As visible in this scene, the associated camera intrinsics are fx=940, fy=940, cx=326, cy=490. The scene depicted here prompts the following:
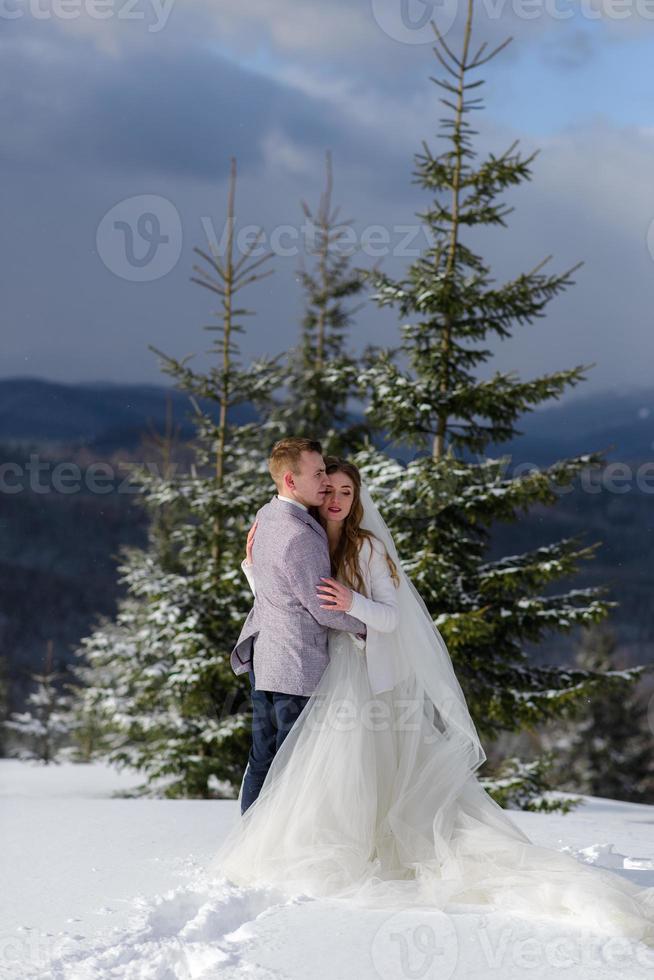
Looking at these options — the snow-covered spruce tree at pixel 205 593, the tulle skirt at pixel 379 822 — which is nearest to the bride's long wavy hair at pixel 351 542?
the tulle skirt at pixel 379 822

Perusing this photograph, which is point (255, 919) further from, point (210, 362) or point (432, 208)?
point (210, 362)

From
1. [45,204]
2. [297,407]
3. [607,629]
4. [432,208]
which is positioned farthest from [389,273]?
[45,204]

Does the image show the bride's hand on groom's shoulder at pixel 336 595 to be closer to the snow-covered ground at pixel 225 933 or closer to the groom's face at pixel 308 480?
the groom's face at pixel 308 480

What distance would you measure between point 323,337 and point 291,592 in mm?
13279

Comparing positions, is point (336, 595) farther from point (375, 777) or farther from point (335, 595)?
point (375, 777)

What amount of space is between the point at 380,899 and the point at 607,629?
34.1 m

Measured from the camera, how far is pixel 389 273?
438 inches

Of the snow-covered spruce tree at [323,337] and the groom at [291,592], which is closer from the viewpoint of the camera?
the groom at [291,592]

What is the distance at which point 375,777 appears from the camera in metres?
4.95

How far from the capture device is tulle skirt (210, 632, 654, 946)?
440 cm

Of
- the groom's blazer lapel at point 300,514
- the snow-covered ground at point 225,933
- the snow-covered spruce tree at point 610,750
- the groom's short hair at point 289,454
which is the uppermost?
the groom's short hair at point 289,454

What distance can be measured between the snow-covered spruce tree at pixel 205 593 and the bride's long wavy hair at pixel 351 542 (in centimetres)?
614

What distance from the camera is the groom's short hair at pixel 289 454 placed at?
493 centimetres

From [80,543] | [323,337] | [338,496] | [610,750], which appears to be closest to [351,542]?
[338,496]
